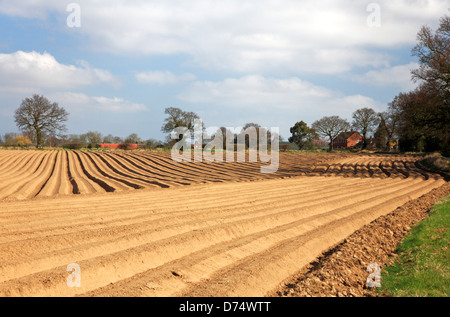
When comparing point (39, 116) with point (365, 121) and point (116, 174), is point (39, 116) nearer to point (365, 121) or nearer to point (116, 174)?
point (116, 174)

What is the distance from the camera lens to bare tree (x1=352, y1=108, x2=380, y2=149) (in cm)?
6241

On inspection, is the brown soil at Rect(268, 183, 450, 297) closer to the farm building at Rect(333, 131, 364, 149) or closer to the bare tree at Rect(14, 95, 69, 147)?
the bare tree at Rect(14, 95, 69, 147)

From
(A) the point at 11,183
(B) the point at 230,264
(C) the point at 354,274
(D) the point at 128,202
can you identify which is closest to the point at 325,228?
(C) the point at 354,274

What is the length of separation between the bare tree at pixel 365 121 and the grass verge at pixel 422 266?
58.7m

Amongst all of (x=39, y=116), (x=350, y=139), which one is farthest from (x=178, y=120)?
(x=350, y=139)

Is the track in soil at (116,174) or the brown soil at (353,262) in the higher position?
the track in soil at (116,174)

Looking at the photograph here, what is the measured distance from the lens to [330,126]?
217 feet

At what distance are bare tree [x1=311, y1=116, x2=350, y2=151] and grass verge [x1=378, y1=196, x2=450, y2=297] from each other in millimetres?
60282

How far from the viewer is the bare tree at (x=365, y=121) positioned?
62.4 m

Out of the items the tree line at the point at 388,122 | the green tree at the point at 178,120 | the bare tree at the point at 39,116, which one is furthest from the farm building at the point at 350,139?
the bare tree at the point at 39,116

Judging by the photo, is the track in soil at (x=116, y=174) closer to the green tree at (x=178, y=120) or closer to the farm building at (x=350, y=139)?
the green tree at (x=178, y=120)

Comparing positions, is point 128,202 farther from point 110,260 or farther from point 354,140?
point 354,140

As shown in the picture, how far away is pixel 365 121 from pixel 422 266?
62649 mm

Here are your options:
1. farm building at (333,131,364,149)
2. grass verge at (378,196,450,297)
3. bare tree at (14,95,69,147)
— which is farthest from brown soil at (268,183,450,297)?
farm building at (333,131,364,149)
